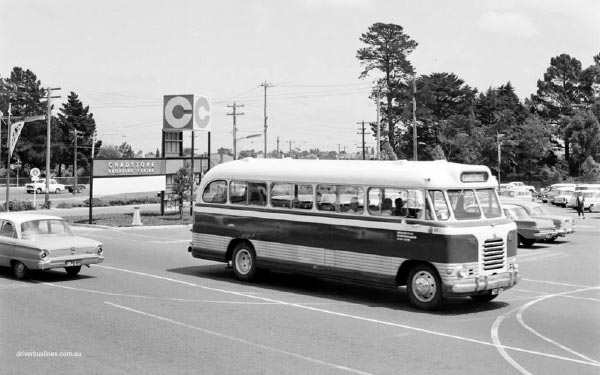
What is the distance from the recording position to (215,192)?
55.2 ft

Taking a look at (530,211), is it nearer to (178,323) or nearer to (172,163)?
(178,323)

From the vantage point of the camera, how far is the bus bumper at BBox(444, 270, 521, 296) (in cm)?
1230

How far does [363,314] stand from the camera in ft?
39.9

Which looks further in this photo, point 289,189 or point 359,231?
point 289,189

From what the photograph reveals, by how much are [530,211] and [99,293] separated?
58.9ft

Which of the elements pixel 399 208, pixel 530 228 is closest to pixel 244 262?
pixel 399 208

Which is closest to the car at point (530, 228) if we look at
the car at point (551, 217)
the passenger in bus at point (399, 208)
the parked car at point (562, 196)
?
the car at point (551, 217)

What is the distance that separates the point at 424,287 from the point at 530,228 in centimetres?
1373

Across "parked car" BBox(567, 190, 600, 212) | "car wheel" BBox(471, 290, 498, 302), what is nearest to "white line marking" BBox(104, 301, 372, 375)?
"car wheel" BBox(471, 290, 498, 302)

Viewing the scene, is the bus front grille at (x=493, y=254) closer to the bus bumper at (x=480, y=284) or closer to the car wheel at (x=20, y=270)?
the bus bumper at (x=480, y=284)

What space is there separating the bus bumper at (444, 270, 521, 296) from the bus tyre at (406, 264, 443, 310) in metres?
0.28

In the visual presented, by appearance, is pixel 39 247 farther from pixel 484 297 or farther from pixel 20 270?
pixel 484 297

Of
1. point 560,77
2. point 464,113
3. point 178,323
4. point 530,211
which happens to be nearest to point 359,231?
point 178,323

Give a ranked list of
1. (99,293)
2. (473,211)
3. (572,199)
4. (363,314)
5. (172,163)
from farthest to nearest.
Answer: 1. (572,199)
2. (172,163)
3. (99,293)
4. (473,211)
5. (363,314)
